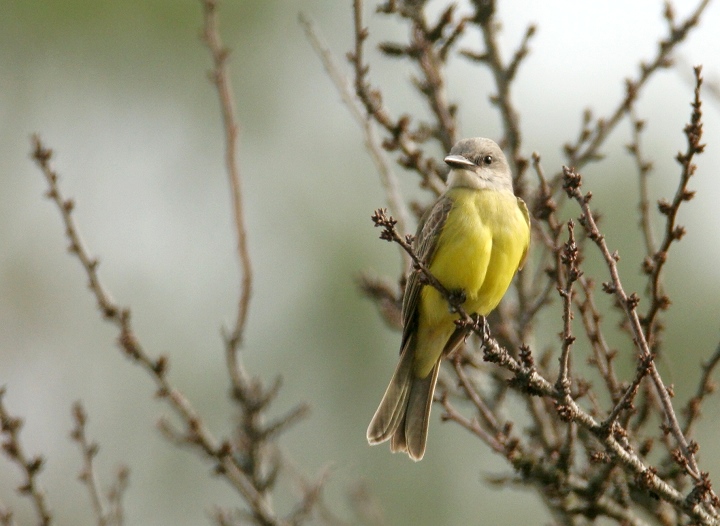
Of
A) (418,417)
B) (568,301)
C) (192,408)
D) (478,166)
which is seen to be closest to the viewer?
(568,301)

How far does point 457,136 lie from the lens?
19.5 feet

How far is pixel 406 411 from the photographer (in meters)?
5.50

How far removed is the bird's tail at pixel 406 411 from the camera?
5.38 m

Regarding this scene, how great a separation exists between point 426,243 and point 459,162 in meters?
0.50

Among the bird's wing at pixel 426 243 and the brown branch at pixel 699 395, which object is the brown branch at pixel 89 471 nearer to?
the bird's wing at pixel 426 243

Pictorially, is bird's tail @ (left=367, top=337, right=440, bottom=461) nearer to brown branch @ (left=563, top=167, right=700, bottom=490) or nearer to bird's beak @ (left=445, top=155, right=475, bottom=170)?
bird's beak @ (left=445, top=155, right=475, bottom=170)

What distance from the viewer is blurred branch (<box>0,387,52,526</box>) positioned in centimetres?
427

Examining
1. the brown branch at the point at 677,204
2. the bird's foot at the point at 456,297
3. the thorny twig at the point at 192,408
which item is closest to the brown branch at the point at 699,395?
the brown branch at the point at 677,204

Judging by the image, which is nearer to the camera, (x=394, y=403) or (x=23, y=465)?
(x=23, y=465)

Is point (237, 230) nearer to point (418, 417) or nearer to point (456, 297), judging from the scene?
point (456, 297)

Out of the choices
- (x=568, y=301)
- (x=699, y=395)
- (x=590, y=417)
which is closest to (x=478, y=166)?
(x=699, y=395)

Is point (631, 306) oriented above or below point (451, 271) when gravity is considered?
below

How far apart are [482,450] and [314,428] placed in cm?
264

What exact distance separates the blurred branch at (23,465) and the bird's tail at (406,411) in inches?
68.7
